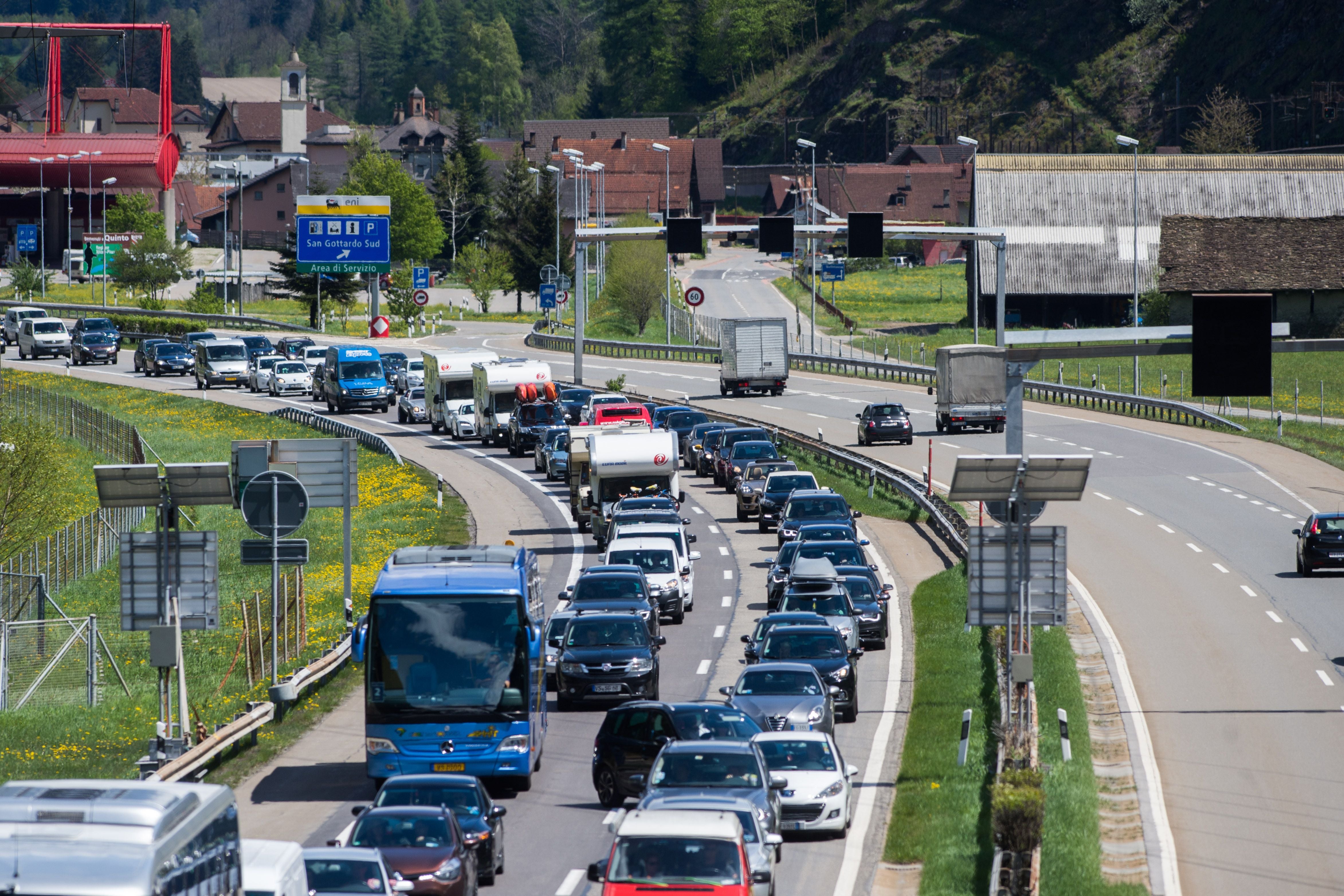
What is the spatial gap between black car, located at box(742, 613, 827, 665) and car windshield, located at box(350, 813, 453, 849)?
1157cm

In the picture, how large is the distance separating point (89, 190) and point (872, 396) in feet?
198

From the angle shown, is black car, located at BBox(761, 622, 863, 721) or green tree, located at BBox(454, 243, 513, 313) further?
green tree, located at BBox(454, 243, 513, 313)

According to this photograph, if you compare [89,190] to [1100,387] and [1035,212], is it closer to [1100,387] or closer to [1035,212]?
[1035,212]

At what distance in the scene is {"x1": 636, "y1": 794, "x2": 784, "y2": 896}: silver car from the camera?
54.9 feet

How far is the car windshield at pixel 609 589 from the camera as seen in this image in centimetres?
3136

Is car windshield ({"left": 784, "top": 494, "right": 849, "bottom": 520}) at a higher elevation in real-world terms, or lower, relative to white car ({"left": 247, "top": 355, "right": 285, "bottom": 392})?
lower

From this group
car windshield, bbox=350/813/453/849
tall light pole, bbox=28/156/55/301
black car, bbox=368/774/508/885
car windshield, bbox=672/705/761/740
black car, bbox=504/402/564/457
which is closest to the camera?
car windshield, bbox=350/813/453/849

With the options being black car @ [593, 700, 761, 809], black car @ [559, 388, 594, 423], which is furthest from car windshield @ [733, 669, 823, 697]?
black car @ [559, 388, 594, 423]

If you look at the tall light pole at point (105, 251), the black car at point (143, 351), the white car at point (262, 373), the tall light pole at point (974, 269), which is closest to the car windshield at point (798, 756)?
the white car at point (262, 373)

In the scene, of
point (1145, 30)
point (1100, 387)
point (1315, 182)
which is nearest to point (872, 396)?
point (1100, 387)

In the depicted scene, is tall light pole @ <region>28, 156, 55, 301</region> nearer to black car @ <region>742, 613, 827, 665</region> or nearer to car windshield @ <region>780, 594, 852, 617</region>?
car windshield @ <region>780, 594, 852, 617</region>

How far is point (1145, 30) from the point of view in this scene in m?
172

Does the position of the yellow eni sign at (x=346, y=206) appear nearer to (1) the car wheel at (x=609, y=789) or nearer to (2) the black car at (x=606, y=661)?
(2) the black car at (x=606, y=661)

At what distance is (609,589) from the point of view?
31.5m
